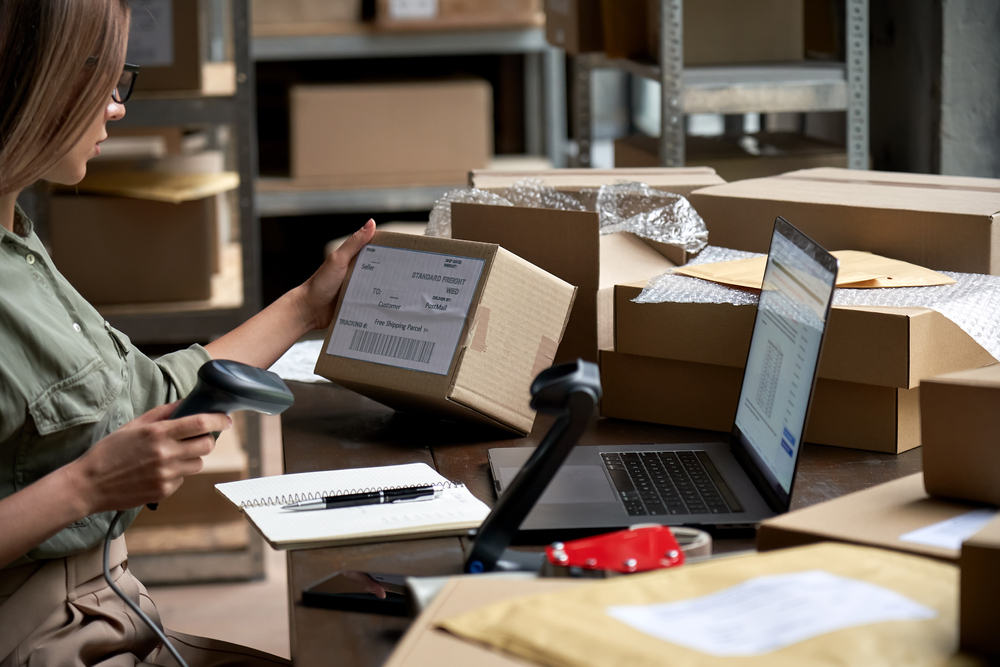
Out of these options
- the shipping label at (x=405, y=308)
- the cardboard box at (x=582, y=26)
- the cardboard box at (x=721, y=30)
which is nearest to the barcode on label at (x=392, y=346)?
the shipping label at (x=405, y=308)

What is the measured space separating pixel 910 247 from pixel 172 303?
1.61 m

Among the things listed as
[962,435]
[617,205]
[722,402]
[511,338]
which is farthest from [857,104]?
[962,435]

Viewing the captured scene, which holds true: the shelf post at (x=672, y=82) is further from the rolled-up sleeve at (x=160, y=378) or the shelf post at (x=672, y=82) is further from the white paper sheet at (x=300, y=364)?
the rolled-up sleeve at (x=160, y=378)

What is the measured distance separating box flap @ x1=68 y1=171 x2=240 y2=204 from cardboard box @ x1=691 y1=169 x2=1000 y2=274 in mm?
1188

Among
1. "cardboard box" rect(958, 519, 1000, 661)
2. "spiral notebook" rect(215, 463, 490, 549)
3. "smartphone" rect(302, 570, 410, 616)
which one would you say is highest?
"cardboard box" rect(958, 519, 1000, 661)

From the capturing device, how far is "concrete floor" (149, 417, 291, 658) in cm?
218

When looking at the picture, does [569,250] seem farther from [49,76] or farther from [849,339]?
[49,76]

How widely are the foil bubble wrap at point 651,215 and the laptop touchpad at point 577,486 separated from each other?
0.51m

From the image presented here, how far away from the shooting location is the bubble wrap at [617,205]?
4.92 feet

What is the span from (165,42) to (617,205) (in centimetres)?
120

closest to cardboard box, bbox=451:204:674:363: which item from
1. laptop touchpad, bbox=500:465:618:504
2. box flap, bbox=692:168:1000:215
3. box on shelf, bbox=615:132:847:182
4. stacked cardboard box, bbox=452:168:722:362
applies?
stacked cardboard box, bbox=452:168:722:362

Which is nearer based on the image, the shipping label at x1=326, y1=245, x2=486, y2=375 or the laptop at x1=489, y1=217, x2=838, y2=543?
the laptop at x1=489, y1=217, x2=838, y2=543

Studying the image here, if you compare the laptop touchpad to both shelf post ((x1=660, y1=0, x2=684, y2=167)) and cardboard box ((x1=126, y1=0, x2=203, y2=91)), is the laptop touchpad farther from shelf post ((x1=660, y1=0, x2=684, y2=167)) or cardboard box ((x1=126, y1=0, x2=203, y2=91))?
cardboard box ((x1=126, y1=0, x2=203, y2=91))

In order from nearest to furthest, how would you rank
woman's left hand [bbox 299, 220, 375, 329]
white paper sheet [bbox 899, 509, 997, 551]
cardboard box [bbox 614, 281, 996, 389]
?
white paper sheet [bbox 899, 509, 997, 551] → cardboard box [bbox 614, 281, 996, 389] → woman's left hand [bbox 299, 220, 375, 329]
